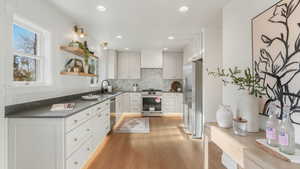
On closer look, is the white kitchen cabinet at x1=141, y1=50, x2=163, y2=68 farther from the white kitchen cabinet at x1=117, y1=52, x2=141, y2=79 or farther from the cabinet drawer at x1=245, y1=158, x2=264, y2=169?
the cabinet drawer at x1=245, y1=158, x2=264, y2=169

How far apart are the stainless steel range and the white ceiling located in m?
2.23

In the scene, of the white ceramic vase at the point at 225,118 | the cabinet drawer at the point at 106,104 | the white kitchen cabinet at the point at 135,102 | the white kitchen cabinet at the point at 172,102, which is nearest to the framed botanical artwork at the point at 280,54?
the white ceramic vase at the point at 225,118

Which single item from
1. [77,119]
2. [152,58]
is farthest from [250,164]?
[152,58]

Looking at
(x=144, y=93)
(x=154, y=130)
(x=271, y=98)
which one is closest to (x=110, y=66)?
(x=144, y=93)

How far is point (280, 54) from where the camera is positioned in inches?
49.8

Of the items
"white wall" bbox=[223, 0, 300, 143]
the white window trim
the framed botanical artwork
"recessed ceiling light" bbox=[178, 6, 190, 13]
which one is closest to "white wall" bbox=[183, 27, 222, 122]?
"white wall" bbox=[223, 0, 300, 143]

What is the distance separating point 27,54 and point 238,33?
298cm

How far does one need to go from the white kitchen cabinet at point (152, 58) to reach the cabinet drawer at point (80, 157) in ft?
12.7

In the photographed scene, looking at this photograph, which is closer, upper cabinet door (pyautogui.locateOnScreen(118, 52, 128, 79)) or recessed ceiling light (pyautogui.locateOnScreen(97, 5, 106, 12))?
recessed ceiling light (pyautogui.locateOnScreen(97, 5, 106, 12))

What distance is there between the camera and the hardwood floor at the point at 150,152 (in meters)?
2.22

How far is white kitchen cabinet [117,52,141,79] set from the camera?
18.8 feet

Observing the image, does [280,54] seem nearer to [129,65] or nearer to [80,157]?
[80,157]

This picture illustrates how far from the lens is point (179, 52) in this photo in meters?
5.79

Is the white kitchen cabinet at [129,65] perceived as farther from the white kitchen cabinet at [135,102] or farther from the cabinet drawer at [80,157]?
the cabinet drawer at [80,157]
